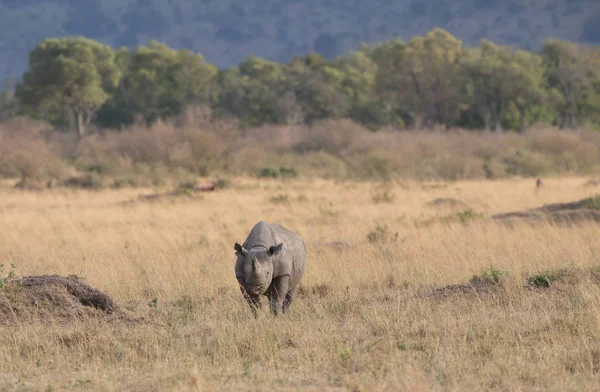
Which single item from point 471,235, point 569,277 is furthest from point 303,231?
point 569,277

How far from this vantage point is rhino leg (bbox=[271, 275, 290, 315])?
337 inches

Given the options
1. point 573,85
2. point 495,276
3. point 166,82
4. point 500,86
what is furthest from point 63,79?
point 495,276

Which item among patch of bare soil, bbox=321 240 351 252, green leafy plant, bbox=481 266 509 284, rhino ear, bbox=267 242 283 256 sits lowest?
green leafy plant, bbox=481 266 509 284

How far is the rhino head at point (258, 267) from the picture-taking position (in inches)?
316

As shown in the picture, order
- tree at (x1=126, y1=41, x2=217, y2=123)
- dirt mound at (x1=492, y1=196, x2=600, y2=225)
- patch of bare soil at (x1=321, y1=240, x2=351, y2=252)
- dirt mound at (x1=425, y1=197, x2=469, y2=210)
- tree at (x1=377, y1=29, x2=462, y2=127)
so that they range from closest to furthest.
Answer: patch of bare soil at (x1=321, y1=240, x2=351, y2=252) → dirt mound at (x1=492, y1=196, x2=600, y2=225) → dirt mound at (x1=425, y1=197, x2=469, y2=210) → tree at (x1=377, y1=29, x2=462, y2=127) → tree at (x1=126, y1=41, x2=217, y2=123)

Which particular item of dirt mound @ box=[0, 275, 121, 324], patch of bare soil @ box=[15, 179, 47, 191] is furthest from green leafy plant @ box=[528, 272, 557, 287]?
patch of bare soil @ box=[15, 179, 47, 191]

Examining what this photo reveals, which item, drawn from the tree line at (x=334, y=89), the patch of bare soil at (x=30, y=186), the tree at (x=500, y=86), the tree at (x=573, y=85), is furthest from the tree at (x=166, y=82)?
the patch of bare soil at (x=30, y=186)

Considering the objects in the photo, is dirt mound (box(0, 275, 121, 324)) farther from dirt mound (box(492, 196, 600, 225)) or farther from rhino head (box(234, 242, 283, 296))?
dirt mound (box(492, 196, 600, 225))

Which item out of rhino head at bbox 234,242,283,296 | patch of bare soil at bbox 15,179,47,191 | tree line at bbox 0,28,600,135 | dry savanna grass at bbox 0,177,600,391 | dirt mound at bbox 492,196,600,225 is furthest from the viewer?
tree line at bbox 0,28,600,135

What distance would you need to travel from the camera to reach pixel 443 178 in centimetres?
3288

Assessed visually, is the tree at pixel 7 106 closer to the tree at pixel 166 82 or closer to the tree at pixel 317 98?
the tree at pixel 166 82

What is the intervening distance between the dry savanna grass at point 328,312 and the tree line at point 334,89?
34689 mm

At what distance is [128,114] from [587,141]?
2918 cm

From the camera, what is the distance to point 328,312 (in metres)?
8.95
